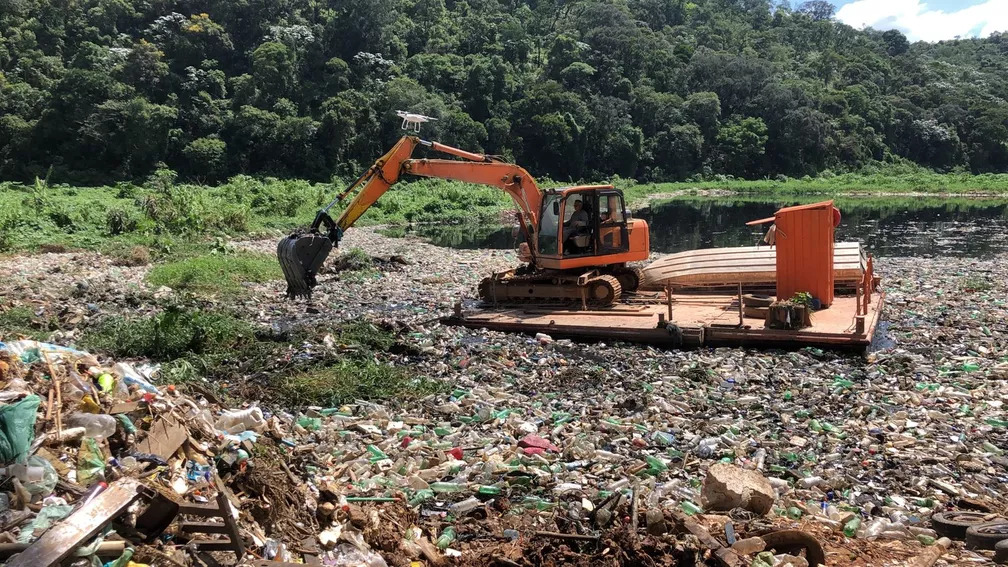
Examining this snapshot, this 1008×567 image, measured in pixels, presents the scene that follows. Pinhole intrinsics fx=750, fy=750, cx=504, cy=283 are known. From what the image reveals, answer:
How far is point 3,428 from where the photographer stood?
4367 mm

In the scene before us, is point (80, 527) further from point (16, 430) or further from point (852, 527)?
point (852, 527)

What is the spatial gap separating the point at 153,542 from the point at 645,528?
3183 mm

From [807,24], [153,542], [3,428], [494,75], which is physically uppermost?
[807,24]

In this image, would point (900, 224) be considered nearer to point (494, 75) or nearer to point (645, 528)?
point (645, 528)

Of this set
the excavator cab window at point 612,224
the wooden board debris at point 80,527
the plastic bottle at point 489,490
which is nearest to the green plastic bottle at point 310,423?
the plastic bottle at point 489,490

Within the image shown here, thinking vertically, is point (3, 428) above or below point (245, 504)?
above

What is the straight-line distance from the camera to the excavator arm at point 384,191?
12641mm

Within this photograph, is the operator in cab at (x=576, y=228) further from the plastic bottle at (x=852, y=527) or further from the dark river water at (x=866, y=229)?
the dark river water at (x=866, y=229)

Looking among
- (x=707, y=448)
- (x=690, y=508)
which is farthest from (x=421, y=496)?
(x=707, y=448)

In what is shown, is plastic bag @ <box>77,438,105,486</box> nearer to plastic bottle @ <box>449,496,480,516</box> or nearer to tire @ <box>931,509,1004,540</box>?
plastic bottle @ <box>449,496,480,516</box>

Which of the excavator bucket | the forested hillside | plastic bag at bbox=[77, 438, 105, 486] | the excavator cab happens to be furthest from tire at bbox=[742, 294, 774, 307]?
the forested hillside

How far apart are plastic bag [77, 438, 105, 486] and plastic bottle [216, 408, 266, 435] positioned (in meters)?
1.24

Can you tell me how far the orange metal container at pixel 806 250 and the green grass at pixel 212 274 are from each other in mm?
10988

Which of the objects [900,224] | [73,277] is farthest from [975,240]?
[73,277]
